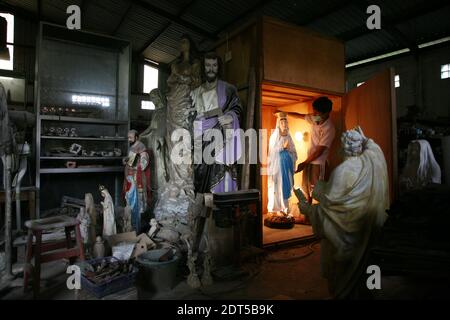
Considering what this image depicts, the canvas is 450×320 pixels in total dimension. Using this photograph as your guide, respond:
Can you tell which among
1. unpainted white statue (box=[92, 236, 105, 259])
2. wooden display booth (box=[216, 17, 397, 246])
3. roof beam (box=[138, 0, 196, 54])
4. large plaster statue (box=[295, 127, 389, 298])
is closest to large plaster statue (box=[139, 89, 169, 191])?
wooden display booth (box=[216, 17, 397, 246])

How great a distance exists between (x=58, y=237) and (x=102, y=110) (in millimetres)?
4342

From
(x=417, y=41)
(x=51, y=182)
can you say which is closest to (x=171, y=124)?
(x=51, y=182)

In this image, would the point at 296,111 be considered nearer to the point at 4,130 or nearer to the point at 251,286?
the point at 251,286

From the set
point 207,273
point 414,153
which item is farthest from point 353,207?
point 414,153

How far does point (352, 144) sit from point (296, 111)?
3.94 m

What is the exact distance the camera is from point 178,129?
5258mm

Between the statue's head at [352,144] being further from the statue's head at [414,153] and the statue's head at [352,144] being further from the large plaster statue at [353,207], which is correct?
the statue's head at [414,153]

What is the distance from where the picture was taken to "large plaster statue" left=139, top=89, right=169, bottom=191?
5586 millimetres

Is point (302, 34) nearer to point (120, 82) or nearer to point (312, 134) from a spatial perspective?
point (312, 134)

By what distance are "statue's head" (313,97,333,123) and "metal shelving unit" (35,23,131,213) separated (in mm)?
5284

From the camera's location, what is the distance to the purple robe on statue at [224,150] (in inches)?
188

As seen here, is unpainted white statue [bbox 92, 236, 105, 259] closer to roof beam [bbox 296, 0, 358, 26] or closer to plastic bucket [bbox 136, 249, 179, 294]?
plastic bucket [bbox 136, 249, 179, 294]

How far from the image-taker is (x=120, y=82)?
352 inches

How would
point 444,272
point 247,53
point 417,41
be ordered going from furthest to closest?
point 417,41 < point 247,53 < point 444,272
